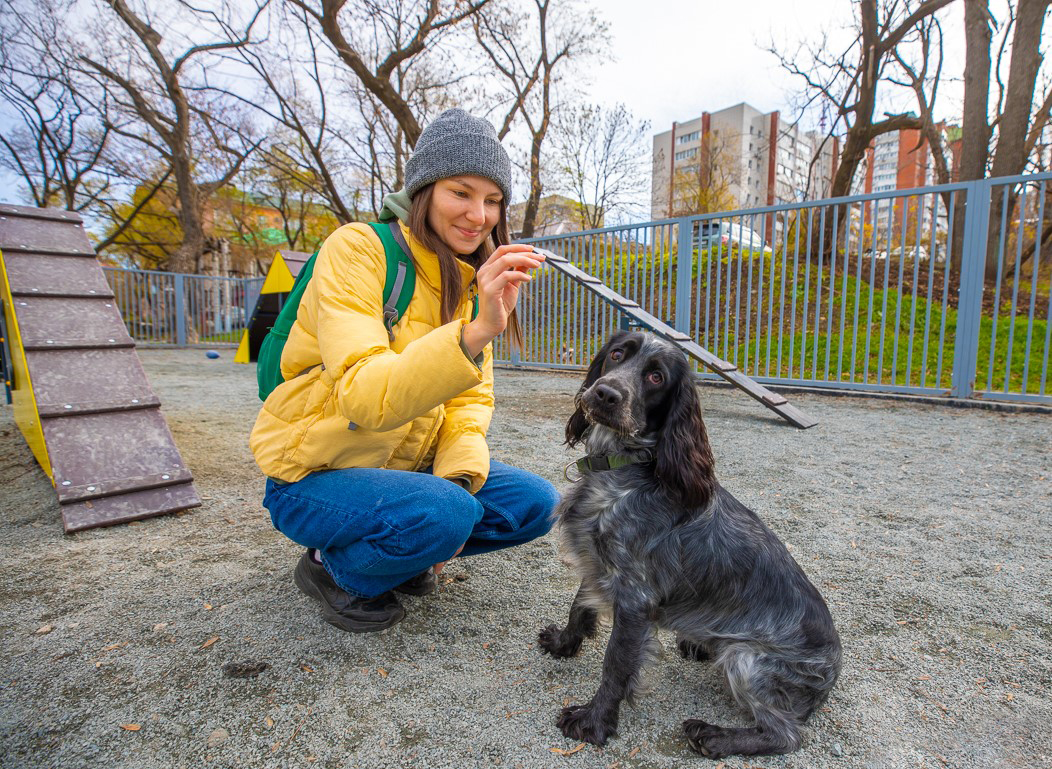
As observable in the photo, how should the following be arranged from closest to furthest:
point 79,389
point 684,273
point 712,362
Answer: point 79,389
point 712,362
point 684,273

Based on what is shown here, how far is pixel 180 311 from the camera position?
56.0 feet

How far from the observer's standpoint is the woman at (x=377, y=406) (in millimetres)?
1802

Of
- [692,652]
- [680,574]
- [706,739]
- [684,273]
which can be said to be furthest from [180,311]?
[706,739]

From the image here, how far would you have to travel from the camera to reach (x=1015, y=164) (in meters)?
9.95

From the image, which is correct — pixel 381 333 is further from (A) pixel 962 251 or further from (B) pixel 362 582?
(A) pixel 962 251

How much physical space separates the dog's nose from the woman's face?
0.78 m

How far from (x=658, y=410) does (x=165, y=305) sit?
19.2m

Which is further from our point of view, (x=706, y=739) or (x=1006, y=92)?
(x=1006, y=92)

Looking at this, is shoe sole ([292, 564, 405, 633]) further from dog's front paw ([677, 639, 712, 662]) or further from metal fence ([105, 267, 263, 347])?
metal fence ([105, 267, 263, 347])

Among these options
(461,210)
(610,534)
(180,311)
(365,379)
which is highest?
(180,311)

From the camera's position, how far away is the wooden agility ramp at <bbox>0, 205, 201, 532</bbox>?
314 centimetres

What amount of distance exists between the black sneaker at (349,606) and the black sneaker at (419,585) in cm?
14

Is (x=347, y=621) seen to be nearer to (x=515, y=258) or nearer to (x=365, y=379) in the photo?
(x=365, y=379)

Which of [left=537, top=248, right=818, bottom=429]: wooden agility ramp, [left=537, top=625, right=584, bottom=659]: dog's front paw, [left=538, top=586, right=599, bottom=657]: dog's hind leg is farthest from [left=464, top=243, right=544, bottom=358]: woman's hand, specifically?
[left=537, top=248, right=818, bottom=429]: wooden agility ramp
